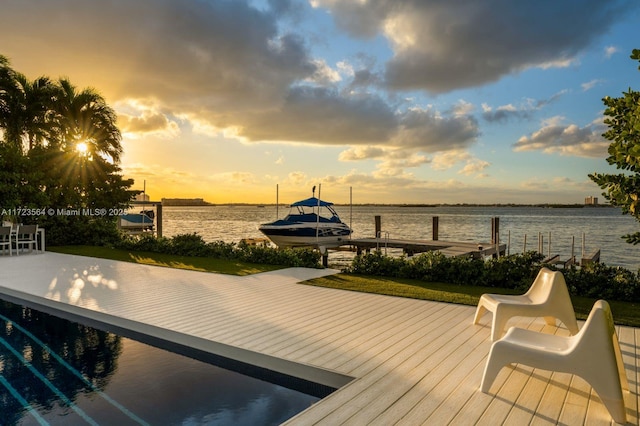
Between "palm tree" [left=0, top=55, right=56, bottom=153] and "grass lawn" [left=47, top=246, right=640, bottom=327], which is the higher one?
"palm tree" [left=0, top=55, right=56, bottom=153]

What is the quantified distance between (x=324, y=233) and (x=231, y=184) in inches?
608

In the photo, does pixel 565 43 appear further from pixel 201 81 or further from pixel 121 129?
pixel 121 129

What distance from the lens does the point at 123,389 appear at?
375 cm

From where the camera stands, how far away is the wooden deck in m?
2.91

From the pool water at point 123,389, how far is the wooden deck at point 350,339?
0.34 meters

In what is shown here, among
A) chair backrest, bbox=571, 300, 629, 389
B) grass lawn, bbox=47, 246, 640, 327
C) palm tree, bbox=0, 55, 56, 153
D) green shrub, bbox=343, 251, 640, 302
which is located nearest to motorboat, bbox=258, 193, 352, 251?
grass lawn, bbox=47, 246, 640, 327

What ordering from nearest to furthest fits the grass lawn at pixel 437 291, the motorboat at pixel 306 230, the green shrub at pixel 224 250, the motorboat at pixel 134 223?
the grass lawn at pixel 437 291 < the green shrub at pixel 224 250 < the motorboat at pixel 306 230 < the motorboat at pixel 134 223

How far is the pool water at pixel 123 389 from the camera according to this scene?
3.25m

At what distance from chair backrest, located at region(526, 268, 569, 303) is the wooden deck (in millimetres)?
539

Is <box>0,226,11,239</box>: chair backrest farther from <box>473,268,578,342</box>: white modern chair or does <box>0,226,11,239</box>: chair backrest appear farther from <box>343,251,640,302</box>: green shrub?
<box>473,268,578,342</box>: white modern chair

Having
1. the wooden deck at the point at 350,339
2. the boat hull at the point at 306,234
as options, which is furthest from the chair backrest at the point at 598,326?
the boat hull at the point at 306,234

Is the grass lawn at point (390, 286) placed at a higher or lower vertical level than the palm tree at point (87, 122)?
lower

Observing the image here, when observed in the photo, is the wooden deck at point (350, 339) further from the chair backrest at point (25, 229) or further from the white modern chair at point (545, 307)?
the chair backrest at point (25, 229)

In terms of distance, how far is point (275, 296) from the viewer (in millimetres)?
6730
